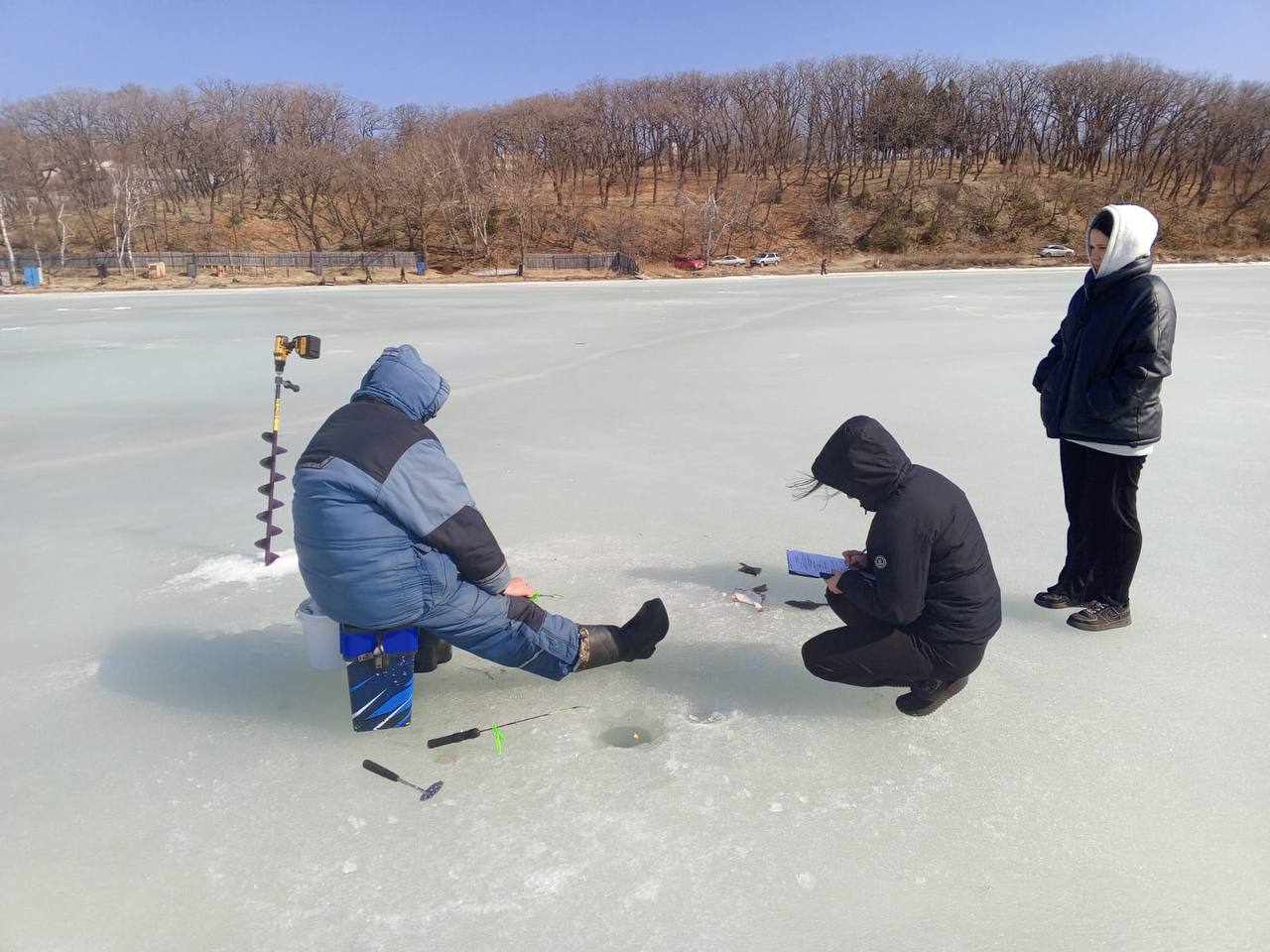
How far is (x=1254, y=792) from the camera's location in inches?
98.0

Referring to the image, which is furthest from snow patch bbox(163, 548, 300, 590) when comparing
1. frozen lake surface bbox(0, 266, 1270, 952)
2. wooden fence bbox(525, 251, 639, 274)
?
wooden fence bbox(525, 251, 639, 274)

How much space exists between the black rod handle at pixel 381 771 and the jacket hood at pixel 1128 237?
3.07 metres

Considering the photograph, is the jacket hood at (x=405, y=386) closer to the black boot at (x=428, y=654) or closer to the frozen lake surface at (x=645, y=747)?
the black boot at (x=428, y=654)

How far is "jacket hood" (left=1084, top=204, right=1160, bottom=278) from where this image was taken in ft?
10.5

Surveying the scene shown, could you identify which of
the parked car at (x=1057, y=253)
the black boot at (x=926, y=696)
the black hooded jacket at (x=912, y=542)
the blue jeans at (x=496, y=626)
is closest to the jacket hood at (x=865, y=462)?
the black hooded jacket at (x=912, y=542)

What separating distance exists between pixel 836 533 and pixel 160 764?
334 centimetres

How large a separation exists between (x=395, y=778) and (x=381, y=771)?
52 millimetres

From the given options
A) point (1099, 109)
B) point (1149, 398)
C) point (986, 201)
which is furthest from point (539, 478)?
point (1099, 109)

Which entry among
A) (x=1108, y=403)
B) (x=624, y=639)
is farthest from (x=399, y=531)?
(x=1108, y=403)

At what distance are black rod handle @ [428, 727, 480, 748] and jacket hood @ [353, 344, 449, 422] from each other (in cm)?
104

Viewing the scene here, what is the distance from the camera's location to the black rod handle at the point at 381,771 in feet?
8.54

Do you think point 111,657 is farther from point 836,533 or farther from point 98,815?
point 836,533

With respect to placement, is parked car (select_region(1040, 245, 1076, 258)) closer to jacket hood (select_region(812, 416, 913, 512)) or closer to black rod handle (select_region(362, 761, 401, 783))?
jacket hood (select_region(812, 416, 913, 512))

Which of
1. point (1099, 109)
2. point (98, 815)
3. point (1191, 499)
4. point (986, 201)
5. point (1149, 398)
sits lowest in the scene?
point (98, 815)
